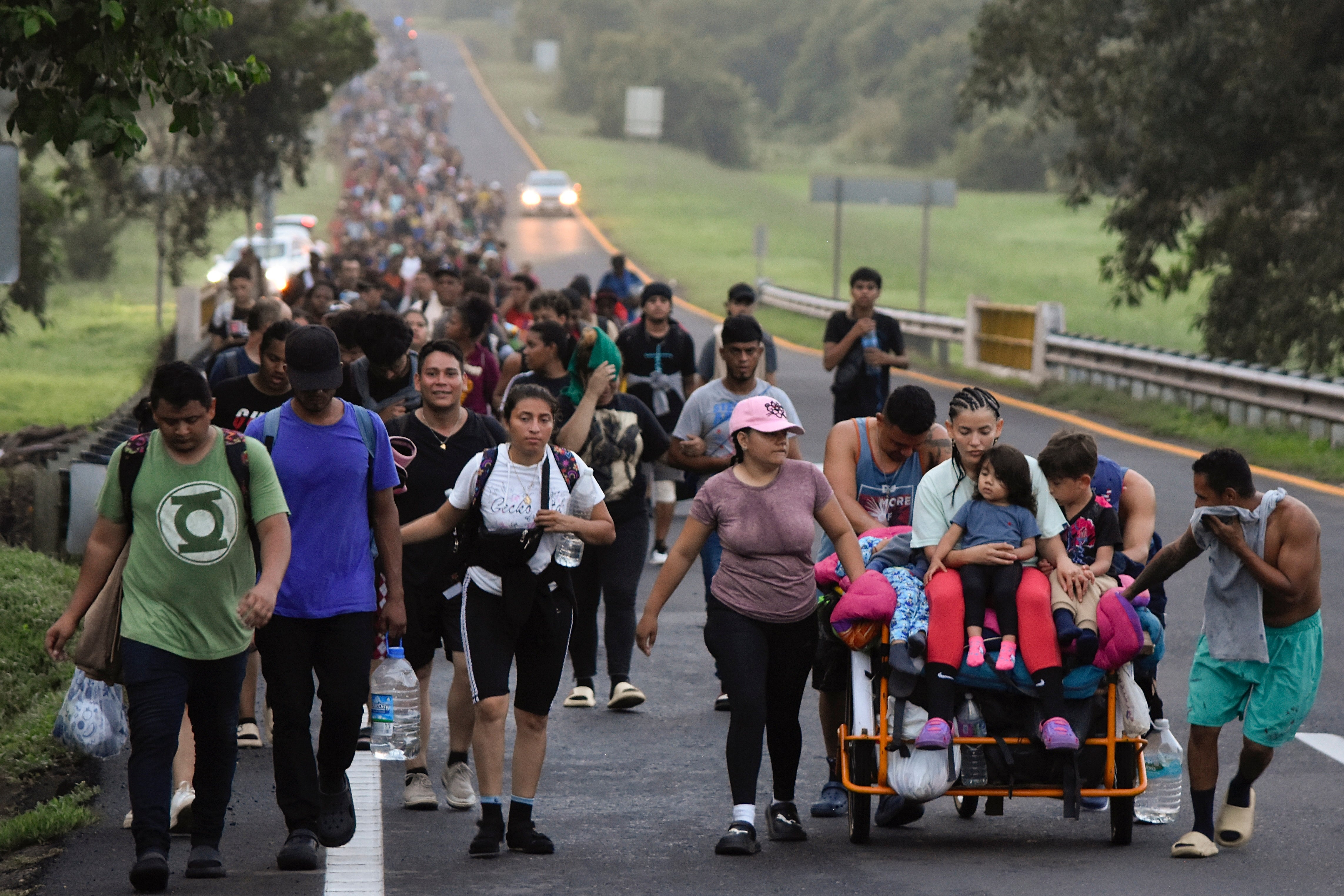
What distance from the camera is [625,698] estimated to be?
916 centimetres

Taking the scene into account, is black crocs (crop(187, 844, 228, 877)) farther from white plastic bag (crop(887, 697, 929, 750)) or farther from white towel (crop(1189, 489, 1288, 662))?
white towel (crop(1189, 489, 1288, 662))

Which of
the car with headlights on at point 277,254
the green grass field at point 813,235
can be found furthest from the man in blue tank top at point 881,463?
the car with headlights on at point 277,254

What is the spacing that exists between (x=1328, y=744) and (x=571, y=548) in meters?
3.72

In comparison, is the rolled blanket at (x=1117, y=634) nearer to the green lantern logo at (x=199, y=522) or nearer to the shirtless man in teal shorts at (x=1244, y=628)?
the shirtless man in teal shorts at (x=1244, y=628)

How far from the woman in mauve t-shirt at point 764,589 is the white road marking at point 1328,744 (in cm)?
267

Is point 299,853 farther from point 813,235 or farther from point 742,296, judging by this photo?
point 813,235

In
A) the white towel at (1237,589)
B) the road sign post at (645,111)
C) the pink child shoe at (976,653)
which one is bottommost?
the pink child shoe at (976,653)

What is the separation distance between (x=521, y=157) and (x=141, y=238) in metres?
23.5

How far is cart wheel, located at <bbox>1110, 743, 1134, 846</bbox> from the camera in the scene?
673cm

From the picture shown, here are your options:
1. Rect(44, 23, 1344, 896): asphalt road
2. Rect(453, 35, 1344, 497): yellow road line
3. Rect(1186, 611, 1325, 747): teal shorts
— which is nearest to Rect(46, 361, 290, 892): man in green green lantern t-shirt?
Rect(44, 23, 1344, 896): asphalt road

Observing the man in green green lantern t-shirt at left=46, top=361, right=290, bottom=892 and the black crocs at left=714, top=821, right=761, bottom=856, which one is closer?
the man in green green lantern t-shirt at left=46, top=361, right=290, bottom=892

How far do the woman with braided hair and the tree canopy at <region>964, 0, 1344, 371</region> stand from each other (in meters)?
17.2

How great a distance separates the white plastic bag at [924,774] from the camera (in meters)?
6.56

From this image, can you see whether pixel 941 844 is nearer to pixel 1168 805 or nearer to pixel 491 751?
pixel 1168 805
